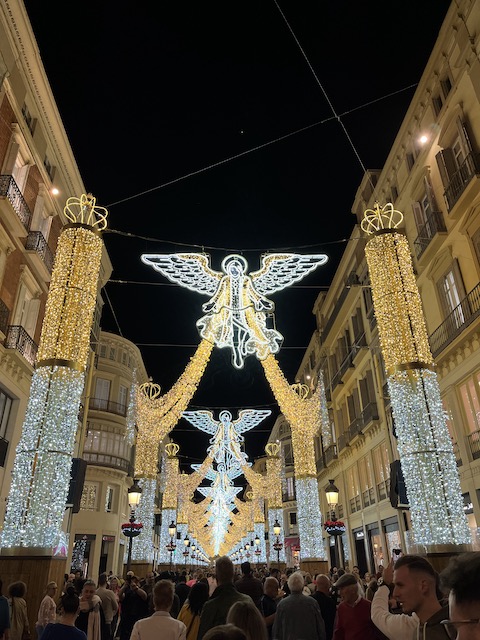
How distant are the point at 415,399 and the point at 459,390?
316 inches

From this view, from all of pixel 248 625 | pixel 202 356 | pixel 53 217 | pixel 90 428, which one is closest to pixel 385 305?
pixel 202 356

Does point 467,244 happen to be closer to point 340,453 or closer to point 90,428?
point 340,453

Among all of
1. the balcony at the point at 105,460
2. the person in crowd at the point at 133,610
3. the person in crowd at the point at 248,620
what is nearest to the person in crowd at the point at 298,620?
the person in crowd at the point at 248,620

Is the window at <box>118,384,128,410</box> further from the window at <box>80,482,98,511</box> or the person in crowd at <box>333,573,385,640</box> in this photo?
the person in crowd at <box>333,573,385,640</box>

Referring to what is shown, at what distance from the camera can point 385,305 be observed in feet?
33.9

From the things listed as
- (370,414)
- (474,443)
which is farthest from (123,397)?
(474,443)

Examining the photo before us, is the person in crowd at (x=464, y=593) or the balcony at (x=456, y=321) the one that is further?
the balcony at (x=456, y=321)

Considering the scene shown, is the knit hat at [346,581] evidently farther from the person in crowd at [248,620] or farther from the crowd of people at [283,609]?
the person in crowd at [248,620]

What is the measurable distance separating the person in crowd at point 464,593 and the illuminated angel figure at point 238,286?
38.2 feet

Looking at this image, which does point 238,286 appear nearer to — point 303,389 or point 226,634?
point 303,389

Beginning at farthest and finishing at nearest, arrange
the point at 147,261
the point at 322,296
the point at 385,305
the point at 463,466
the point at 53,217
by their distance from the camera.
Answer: the point at 322,296 → the point at 53,217 → the point at 463,466 → the point at 147,261 → the point at 385,305

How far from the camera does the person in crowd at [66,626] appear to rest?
13.7 ft

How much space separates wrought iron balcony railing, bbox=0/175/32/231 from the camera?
1498cm

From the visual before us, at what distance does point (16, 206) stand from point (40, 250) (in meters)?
1.80
